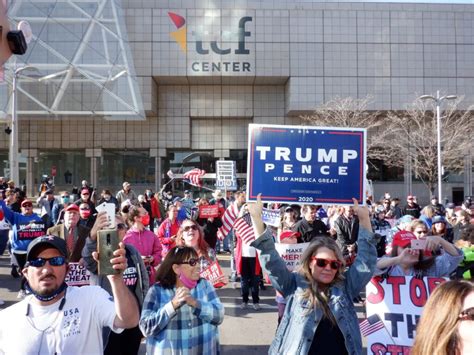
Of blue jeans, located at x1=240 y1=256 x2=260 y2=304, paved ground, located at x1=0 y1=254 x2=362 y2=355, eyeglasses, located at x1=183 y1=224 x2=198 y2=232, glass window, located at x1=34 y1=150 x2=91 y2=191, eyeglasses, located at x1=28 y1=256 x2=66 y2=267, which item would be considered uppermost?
glass window, located at x1=34 y1=150 x2=91 y2=191

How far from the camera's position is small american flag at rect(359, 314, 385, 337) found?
4203 mm

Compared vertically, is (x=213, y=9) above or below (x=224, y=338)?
above

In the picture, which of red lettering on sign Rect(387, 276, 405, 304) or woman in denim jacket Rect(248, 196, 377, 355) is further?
red lettering on sign Rect(387, 276, 405, 304)

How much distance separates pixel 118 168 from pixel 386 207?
97.9ft

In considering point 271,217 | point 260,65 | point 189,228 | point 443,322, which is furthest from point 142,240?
point 260,65

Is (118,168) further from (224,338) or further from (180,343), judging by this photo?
(180,343)

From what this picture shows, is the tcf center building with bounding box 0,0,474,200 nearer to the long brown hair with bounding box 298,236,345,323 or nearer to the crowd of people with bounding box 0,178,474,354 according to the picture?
the crowd of people with bounding box 0,178,474,354

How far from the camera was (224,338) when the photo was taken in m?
6.30

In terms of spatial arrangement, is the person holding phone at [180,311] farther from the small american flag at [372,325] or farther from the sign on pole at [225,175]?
the sign on pole at [225,175]

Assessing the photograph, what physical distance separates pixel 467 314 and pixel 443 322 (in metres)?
0.09

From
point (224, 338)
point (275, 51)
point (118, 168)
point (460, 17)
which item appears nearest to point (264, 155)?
point (224, 338)

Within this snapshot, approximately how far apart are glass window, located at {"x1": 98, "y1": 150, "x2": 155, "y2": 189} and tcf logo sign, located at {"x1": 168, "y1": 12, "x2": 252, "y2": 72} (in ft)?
32.4

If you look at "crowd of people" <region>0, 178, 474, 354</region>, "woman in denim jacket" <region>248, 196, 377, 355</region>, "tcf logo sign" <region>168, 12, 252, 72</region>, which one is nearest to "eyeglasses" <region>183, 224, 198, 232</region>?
"crowd of people" <region>0, 178, 474, 354</region>

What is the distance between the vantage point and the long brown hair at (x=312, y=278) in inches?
116
